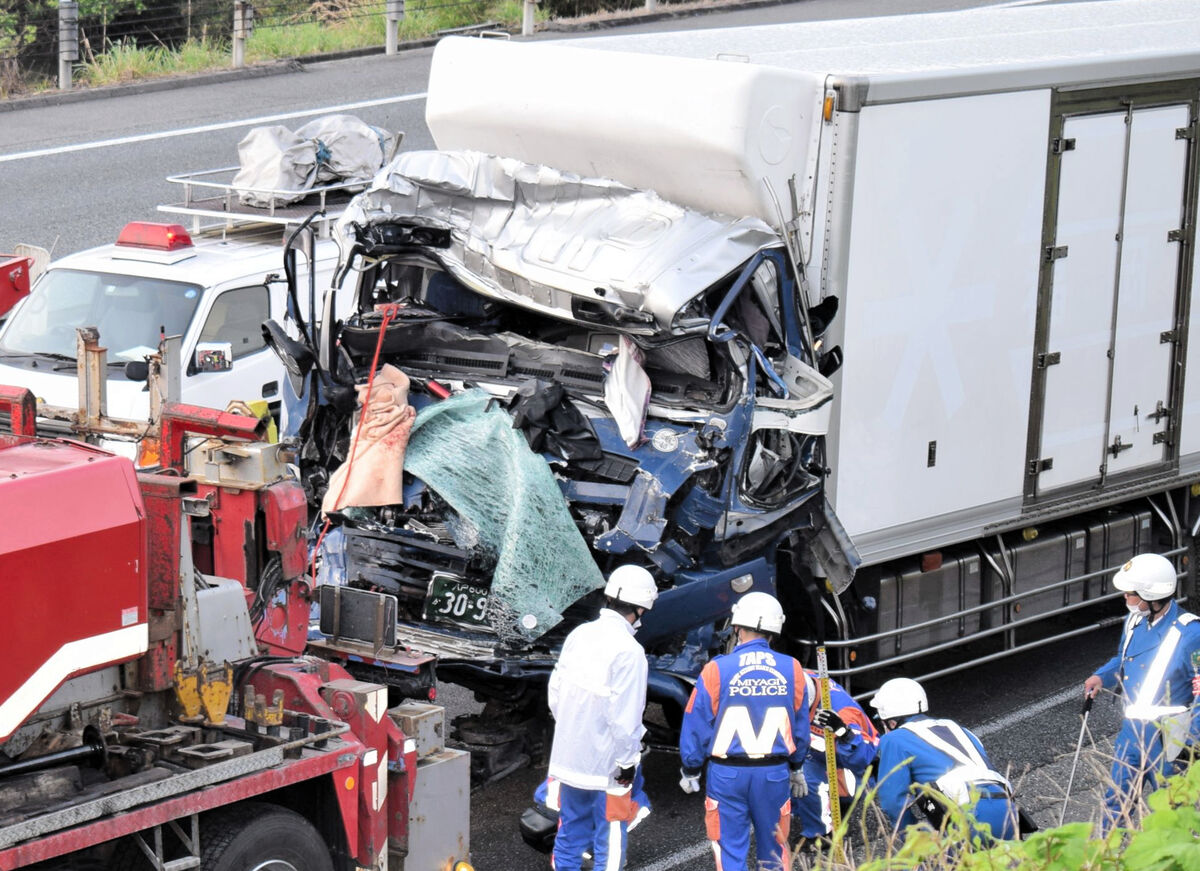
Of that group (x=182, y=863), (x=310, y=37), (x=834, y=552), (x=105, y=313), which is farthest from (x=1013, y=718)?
(x=310, y=37)

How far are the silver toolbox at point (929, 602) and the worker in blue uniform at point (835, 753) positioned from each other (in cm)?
130

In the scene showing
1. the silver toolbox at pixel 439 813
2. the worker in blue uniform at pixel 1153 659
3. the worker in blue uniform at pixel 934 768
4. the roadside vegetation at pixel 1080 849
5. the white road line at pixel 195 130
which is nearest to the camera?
the roadside vegetation at pixel 1080 849

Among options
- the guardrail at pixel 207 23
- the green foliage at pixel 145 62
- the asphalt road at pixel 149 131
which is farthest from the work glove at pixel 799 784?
the green foliage at pixel 145 62

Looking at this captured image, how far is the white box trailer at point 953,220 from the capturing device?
8117mm

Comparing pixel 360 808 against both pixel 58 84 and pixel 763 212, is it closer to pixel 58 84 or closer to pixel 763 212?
pixel 763 212

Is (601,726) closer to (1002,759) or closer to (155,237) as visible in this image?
(1002,759)

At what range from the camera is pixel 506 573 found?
7617 millimetres

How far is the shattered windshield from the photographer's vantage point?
11505 mm

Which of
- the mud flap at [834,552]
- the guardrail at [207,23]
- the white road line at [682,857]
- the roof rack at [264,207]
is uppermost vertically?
the guardrail at [207,23]

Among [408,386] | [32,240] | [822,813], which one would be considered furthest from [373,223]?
[32,240]

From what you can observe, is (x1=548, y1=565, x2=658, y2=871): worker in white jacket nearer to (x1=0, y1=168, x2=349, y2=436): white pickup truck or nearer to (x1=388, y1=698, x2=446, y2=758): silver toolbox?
(x1=388, y1=698, x2=446, y2=758): silver toolbox

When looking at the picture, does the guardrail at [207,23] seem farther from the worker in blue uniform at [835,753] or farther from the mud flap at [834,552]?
the worker in blue uniform at [835,753]

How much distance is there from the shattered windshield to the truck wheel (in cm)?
590

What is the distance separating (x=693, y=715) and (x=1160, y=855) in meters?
3.35
